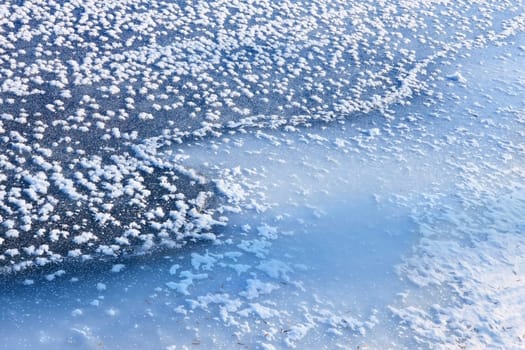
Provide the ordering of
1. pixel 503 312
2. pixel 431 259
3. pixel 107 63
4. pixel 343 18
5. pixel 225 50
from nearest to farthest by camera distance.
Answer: pixel 503 312, pixel 431 259, pixel 107 63, pixel 225 50, pixel 343 18

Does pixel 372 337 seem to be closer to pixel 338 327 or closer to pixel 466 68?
pixel 338 327

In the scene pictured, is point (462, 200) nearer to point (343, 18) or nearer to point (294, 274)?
point (294, 274)

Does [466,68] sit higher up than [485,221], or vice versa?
[466,68]

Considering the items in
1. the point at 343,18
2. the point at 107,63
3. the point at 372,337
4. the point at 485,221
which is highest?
the point at 343,18

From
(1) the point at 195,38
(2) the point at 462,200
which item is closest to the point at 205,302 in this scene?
(2) the point at 462,200

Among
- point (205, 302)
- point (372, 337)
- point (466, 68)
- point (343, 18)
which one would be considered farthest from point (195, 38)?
point (372, 337)

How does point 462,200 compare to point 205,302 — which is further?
point 462,200

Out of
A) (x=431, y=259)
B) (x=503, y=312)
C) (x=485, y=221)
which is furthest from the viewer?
(x=485, y=221)
